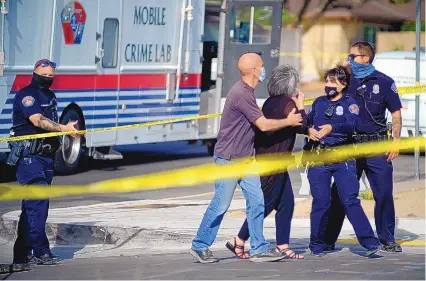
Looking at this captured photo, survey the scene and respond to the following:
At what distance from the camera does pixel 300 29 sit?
144ft

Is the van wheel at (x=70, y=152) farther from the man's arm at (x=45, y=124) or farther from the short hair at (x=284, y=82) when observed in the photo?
the short hair at (x=284, y=82)

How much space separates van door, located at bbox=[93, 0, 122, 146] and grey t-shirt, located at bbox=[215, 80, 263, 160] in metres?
7.58

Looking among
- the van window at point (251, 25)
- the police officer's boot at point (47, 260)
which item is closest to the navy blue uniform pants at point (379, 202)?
the police officer's boot at point (47, 260)

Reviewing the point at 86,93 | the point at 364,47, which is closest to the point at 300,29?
the point at 86,93

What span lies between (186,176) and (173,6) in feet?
11.8

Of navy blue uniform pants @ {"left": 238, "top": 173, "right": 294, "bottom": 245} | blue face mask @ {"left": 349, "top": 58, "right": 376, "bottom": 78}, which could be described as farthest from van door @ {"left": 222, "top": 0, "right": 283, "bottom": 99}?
navy blue uniform pants @ {"left": 238, "top": 173, "right": 294, "bottom": 245}

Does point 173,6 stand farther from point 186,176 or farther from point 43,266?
point 43,266

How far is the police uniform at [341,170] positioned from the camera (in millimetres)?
10703

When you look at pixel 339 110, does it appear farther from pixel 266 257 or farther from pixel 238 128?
pixel 266 257

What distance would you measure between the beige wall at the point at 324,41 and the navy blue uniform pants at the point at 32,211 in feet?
114

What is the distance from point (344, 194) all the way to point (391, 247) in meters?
0.75

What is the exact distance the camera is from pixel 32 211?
34.2ft

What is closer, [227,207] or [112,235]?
[227,207]

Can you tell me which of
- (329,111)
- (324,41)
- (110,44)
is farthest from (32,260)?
(324,41)
